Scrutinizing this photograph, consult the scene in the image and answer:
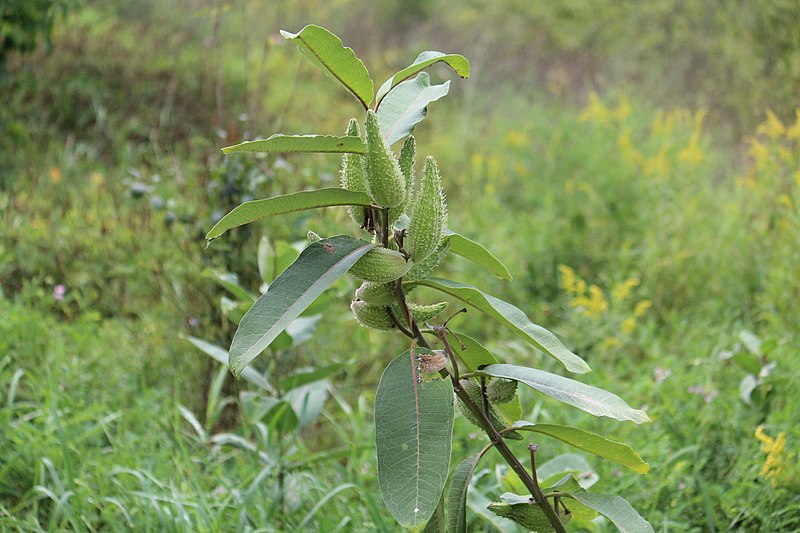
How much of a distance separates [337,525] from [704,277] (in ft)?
8.27

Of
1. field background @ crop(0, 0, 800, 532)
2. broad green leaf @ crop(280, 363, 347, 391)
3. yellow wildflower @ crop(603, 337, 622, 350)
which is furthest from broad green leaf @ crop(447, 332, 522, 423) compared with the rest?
yellow wildflower @ crop(603, 337, 622, 350)

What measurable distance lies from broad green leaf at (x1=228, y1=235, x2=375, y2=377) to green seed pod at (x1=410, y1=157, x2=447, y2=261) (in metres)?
0.06

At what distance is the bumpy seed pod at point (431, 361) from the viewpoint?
105 centimetres

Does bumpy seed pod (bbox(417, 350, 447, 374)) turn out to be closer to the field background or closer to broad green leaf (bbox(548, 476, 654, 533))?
broad green leaf (bbox(548, 476, 654, 533))

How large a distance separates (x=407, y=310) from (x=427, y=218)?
0.14 meters

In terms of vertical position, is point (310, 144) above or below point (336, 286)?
above

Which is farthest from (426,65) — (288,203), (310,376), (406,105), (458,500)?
(310,376)

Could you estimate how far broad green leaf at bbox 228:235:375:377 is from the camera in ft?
3.03

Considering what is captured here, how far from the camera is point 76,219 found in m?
4.02

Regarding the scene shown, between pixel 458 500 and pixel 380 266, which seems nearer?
pixel 380 266

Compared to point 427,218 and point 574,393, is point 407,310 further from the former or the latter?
point 574,393

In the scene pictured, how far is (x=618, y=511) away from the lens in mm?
1088

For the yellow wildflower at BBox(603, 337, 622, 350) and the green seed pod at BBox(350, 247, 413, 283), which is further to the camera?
the yellow wildflower at BBox(603, 337, 622, 350)

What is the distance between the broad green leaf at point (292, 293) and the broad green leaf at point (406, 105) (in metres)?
0.17
